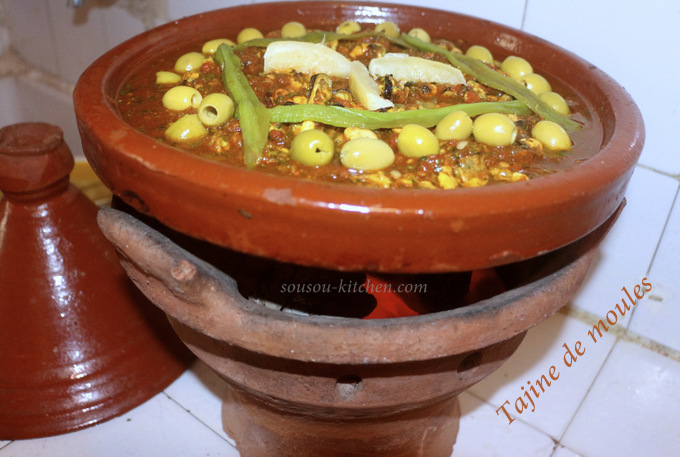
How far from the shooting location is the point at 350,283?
1303 millimetres

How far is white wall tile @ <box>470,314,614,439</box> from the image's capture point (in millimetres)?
1475

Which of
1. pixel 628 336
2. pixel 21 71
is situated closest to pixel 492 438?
pixel 628 336

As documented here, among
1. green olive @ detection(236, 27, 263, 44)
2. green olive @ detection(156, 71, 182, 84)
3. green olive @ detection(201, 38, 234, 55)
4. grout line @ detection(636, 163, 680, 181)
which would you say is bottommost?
grout line @ detection(636, 163, 680, 181)

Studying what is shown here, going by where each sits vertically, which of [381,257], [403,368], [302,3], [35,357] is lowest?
[35,357]

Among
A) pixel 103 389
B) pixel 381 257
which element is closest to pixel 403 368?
pixel 381 257

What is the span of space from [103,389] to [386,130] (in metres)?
0.88

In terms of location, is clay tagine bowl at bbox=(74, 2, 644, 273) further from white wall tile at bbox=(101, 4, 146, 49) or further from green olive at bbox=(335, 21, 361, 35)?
white wall tile at bbox=(101, 4, 146, 49)

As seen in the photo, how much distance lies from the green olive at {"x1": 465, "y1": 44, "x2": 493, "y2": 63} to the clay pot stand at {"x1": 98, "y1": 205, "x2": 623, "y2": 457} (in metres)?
0.44

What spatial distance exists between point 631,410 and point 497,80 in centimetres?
86

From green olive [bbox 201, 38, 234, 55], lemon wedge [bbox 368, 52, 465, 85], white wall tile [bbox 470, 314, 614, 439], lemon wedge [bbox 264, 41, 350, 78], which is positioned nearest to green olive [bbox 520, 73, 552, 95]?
lemon wedge [bbox 368, 52, 465, 85]

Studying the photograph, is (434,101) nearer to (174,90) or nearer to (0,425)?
(174,90)

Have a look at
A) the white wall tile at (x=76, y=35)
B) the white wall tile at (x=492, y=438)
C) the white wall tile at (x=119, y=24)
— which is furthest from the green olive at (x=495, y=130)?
the white wall tile at (x=76, y=35)

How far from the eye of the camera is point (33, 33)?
2.66 metres

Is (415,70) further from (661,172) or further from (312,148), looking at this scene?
(661,172)
